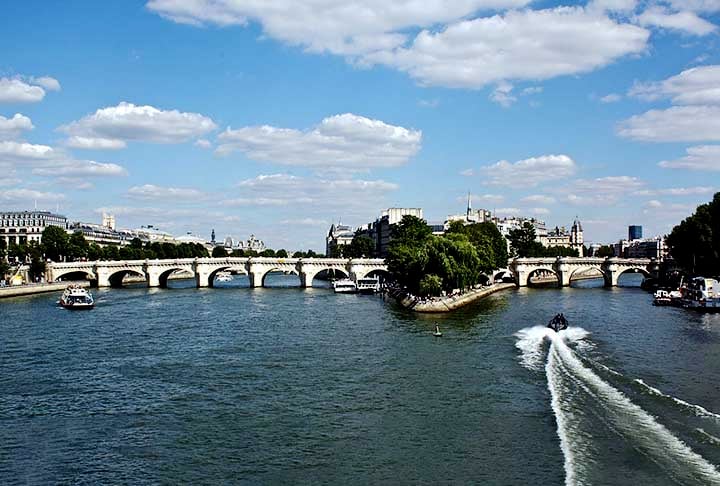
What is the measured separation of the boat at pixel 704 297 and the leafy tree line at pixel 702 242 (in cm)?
1675

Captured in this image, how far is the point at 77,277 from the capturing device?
5266 inches

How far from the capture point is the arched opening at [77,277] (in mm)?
123000

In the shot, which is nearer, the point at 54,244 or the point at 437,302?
the point at 437,302

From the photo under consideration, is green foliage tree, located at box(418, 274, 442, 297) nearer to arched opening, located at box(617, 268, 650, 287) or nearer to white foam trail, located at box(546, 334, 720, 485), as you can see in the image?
white foam trail, located at box(546, 334, 720, 485)

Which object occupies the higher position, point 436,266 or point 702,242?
point 702,242

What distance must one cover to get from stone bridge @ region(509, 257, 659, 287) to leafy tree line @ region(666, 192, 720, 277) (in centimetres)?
1793

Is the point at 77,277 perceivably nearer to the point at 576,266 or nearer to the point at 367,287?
the point at 367,287

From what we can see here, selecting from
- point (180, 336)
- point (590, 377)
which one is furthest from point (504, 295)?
point (590, 377)

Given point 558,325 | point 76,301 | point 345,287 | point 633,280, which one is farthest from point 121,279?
point 633,280

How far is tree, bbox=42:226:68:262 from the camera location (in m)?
139

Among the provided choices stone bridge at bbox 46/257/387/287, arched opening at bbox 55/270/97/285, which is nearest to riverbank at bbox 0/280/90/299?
stone bridge at bbox 46/257/387/287

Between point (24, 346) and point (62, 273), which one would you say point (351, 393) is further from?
point (62, 273)

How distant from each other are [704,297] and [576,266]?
164ft

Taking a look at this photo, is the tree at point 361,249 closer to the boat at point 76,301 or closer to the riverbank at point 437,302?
the riverbank at point 437,302
